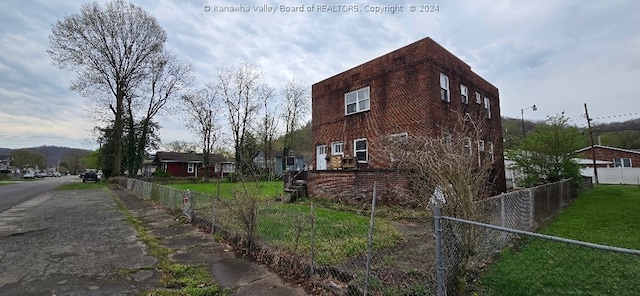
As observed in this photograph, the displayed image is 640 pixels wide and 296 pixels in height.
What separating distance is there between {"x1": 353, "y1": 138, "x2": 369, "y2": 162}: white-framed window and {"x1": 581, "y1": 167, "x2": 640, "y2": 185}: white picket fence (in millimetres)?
24456

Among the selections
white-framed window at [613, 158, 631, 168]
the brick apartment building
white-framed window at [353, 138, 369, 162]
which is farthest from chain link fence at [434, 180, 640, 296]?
white-framed window at [613, 158, 631, 168]

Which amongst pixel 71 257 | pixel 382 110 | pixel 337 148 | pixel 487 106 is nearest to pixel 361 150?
pixel 337 148

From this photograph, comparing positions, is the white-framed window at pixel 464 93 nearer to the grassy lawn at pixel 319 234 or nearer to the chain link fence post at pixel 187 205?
the grassy lawn at pixel 319 234

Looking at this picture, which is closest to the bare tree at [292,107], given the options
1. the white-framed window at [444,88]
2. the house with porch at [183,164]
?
the house with porch at [183,164]

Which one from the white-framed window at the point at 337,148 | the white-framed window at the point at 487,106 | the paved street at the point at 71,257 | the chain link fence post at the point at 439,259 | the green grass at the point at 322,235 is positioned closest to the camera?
the chain link fence post at the point at 439,259

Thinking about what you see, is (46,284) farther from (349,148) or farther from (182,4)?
(349,148)

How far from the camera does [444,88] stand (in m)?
13.3

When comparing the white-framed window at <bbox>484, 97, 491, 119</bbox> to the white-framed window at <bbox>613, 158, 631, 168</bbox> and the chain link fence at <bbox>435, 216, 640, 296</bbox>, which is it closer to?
the chain link fence at <bbox>435, 216, 640, 296</bbox>

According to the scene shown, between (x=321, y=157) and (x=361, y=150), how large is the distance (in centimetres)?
319

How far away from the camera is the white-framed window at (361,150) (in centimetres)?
1420

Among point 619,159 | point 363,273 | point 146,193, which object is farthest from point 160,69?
point 619,159

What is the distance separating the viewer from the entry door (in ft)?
54.4

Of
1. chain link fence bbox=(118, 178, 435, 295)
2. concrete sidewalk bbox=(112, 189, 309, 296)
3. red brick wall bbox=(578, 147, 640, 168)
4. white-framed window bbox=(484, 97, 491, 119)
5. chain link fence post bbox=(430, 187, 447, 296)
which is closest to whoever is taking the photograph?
chain link fence post bbox=(430, 187, 447, 296)

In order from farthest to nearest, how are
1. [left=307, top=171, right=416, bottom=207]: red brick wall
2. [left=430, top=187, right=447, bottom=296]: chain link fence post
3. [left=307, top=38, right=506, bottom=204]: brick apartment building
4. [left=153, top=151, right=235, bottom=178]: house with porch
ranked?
[left=153, top=151, right=235, bottom=178]: house with porch → [left=307, top=38, right=506, bottom=204]: brick apartment building → [left=307, top=171, right=416, bottom=207]: red brick wall → [left=430, top=187, right=447, bottom=296]: chain link fence post
